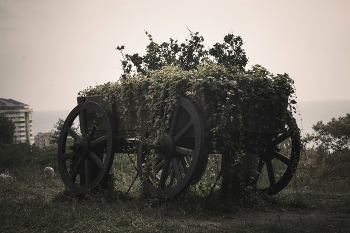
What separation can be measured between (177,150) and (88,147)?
7.05ft

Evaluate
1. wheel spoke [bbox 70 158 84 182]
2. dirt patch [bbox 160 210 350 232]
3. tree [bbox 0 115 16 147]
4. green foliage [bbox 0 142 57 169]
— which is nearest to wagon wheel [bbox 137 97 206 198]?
dirt patch [bbox 160 210 350 232]

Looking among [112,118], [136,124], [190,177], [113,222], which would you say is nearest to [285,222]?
[190,177]

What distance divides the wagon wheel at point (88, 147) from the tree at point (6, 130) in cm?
830

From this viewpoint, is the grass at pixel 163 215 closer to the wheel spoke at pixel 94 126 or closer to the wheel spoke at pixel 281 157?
the wheel spoke at pixel 281 157

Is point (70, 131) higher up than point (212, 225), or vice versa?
point (70, 131)

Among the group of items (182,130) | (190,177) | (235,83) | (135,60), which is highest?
(135,60)

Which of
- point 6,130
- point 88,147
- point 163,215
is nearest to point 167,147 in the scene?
point 163,215

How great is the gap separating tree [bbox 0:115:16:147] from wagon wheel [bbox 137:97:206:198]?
10.4m

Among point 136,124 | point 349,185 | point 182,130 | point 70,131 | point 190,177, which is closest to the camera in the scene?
point 190,177

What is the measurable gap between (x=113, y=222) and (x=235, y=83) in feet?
6.73

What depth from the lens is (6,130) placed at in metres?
13.6

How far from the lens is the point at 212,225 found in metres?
3.61

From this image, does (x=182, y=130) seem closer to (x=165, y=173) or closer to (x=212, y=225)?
(x=165, y=173)

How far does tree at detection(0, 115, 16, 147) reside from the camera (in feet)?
44.2
